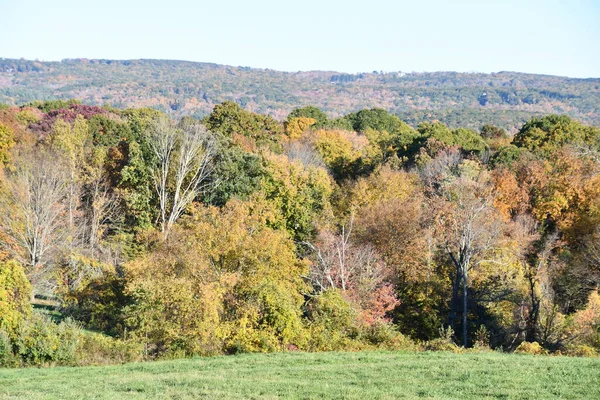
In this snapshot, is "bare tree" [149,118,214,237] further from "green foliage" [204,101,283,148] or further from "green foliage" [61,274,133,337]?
"green foliage" [204,101,283,148]

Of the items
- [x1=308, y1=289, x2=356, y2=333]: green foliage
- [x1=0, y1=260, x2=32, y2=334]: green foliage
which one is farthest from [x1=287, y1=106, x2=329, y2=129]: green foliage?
[x1=0, y1=260, x2=32, y2=334]: green foliage

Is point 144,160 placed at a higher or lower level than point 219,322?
higher

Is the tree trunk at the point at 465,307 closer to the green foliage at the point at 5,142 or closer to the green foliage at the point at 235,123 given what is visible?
the green foliage at the point at 235,123

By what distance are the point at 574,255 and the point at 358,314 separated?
16300 millimetres

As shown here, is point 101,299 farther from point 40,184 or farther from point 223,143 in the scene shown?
point 223,143

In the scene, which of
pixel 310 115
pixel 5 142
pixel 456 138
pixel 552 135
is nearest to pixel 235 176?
pixel 5 142

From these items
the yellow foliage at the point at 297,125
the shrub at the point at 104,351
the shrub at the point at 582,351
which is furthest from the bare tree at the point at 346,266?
the yellow foliage at the point at 297,125

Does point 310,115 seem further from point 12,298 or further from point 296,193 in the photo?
point 12,298

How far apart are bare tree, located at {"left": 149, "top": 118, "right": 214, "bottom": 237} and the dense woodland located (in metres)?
0.19

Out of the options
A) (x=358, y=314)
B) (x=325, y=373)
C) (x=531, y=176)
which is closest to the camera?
(x=325, y=373)

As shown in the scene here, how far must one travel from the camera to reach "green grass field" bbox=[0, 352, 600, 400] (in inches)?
565

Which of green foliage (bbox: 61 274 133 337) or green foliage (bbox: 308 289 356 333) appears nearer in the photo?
green foliage (bbox: 308 289 356 333)

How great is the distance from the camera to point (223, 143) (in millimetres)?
47125

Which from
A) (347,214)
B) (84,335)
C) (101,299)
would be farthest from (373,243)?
(84,335)
